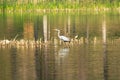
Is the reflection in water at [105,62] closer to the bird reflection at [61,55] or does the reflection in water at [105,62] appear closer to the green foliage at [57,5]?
the bird reflection at [61,55]

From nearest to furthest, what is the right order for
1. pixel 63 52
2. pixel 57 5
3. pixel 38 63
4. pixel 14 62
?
pixel 38 63
pixel 14 62
pixel 63 52
pixel 57 5

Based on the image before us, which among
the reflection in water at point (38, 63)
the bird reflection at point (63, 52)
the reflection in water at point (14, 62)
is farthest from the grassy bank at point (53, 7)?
the bird reflection at point (63, 52)

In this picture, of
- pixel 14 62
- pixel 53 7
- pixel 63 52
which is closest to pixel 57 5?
pixel 53 7

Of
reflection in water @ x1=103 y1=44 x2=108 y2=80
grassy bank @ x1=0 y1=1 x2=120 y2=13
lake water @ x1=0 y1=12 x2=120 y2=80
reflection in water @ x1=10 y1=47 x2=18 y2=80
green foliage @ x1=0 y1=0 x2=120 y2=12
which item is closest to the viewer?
reflection in water @ x1=103 y1=44 x2=108 y2=80

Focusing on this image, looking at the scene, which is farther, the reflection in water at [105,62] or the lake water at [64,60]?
the lake water at [64,60]

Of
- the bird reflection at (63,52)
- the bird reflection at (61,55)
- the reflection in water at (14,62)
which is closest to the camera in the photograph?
the reflection in water at (14,62)

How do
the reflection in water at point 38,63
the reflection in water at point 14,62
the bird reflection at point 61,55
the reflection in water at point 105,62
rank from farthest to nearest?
the bird reflection at point 61,55, the reflection in water at point 38,63, the reflection in water at point 14,62, the reflection in water at point 105,62

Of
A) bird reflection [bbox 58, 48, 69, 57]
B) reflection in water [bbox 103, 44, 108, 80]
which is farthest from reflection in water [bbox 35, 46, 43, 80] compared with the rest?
reflection in water [bbox 103, 44, 108, 80]

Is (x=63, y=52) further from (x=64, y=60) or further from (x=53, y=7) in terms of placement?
(x=53, y=7)

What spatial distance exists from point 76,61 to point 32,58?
122 inches

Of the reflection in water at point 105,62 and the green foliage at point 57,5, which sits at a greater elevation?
the green foliage at point 57,5

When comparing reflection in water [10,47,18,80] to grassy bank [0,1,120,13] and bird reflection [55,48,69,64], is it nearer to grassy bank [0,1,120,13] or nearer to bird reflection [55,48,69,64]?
bird reflection [55,48,69,64]

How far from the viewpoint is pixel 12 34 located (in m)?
53.3

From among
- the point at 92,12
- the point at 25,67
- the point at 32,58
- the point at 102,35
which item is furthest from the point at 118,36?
the point at 92,12
